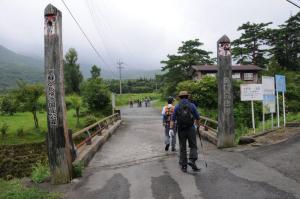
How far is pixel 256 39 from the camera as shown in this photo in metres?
55.3

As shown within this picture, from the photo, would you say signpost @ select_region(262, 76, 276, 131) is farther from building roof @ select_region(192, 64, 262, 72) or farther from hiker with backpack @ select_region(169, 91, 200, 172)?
building roof @ select_region(192, 64, 262, 72)

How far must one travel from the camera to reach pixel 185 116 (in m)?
8.84

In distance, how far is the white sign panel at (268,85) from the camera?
13875 mm

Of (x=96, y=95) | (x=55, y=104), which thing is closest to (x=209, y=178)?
(x=55, y=104)

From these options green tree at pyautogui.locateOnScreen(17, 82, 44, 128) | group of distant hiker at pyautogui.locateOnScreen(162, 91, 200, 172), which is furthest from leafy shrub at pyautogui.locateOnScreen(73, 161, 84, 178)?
green tree at pyautogui.locateOnScreen(17, 82, 44, 128)

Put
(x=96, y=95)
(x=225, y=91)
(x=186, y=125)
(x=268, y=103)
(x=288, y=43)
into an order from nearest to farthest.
Answer: (x=186, y=125), (x=225, y=91), (x=268, y=103), (x=96, y=95), (x=288, y=43)

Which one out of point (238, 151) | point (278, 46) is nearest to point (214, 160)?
point (238, 151)

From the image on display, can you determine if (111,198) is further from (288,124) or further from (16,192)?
(288,124)

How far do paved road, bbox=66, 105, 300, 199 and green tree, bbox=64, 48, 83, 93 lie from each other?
2530 inches

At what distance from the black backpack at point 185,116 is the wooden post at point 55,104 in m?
2.70

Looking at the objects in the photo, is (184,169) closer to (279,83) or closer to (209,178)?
(209,178)

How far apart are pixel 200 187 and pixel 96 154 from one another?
23.1 feet

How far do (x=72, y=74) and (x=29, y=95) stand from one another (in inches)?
1609

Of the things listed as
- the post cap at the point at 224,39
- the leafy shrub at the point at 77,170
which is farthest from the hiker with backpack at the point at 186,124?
the post cap at the point at 224,39
